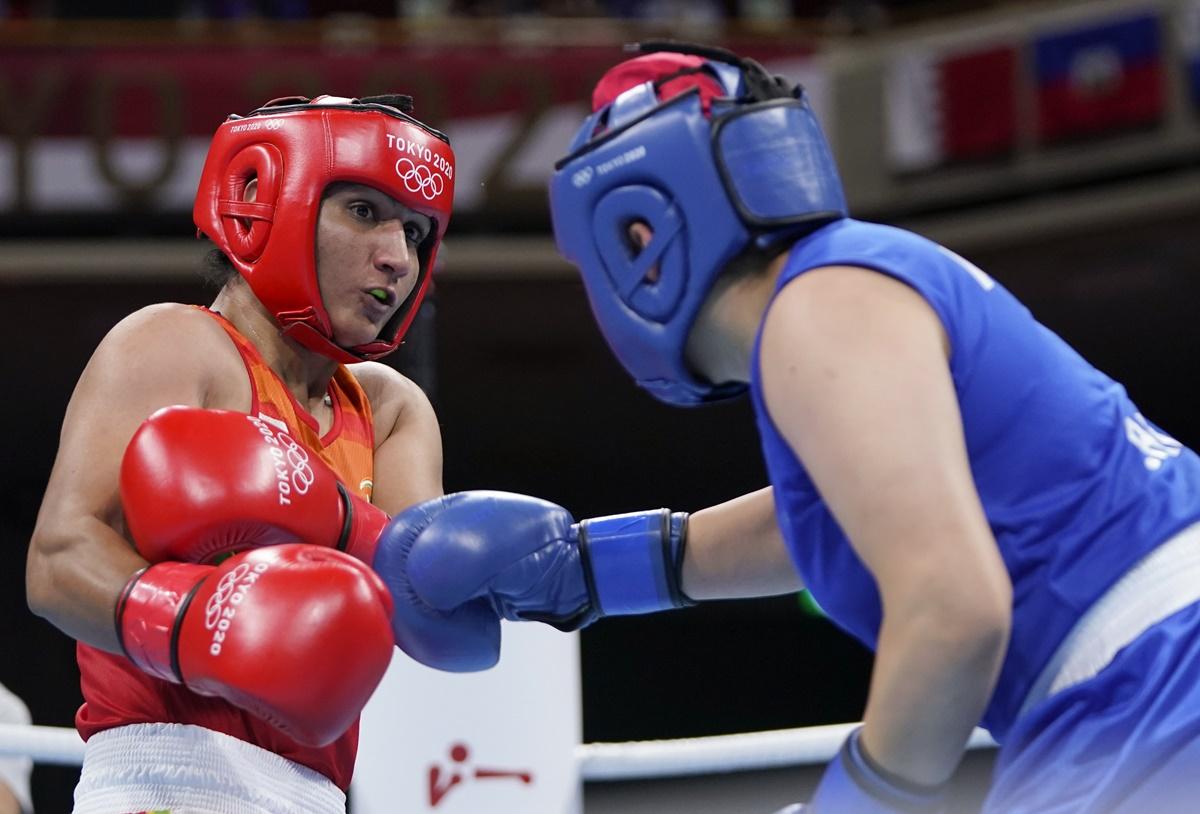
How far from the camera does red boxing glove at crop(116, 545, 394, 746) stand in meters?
1.48

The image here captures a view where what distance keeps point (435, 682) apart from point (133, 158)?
5.07 meters

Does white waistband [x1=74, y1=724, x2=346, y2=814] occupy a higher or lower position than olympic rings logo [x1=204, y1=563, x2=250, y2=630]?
lower

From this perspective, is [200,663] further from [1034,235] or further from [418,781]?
[1034,235]

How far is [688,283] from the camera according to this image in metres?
1.45

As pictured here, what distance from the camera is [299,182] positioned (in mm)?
1937

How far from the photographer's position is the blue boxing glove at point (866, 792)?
Result: 4.04ft

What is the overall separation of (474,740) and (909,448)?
126cm

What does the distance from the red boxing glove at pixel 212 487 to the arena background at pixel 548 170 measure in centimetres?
528

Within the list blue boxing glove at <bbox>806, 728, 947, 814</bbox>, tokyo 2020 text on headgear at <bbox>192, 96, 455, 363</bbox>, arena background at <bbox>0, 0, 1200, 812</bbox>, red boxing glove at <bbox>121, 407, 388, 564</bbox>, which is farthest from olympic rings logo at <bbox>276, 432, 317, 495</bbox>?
arena background at <bbox>0, 0, 1200, 812</bbox>

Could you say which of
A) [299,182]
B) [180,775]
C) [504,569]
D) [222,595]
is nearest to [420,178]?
[299,182]

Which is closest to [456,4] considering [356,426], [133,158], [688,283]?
[133,158]

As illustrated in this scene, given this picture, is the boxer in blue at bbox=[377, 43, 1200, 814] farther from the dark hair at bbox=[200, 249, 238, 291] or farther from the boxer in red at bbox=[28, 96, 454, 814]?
the dark hair at bbox=[200, 249, 238, 291]

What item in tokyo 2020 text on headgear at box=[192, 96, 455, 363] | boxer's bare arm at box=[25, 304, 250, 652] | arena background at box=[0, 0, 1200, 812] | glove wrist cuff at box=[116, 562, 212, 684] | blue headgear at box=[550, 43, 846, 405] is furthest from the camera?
arena background at box=[0, 0, 1200, 812]

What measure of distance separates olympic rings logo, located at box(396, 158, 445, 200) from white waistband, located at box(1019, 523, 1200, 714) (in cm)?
108
